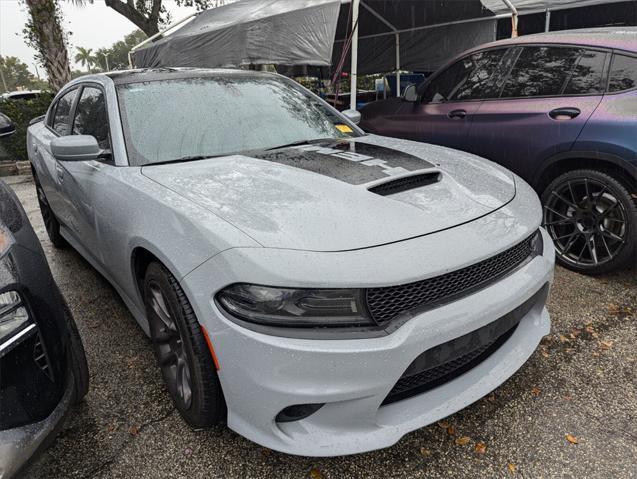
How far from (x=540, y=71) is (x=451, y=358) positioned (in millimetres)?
2919

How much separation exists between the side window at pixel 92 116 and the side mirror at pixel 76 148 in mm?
139

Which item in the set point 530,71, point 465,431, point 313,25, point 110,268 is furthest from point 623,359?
point 313,25

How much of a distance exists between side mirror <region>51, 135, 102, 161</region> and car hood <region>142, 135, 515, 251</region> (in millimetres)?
345

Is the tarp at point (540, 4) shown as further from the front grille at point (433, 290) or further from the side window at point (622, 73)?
the front grille at point (433, 290)

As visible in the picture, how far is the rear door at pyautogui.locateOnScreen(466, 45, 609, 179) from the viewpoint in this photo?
10.6 feet

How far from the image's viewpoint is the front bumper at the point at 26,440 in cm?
135

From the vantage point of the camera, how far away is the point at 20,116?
30.5ft

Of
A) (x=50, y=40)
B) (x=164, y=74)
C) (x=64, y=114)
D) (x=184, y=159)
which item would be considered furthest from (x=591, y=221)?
(x=50, y=40)

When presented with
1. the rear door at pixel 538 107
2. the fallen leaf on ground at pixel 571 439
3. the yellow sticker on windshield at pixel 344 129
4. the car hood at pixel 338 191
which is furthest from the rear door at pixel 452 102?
the fallen leaf on ground at pixel 571 439

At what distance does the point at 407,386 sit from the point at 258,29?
596cm

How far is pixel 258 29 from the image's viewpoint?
6.35 meters

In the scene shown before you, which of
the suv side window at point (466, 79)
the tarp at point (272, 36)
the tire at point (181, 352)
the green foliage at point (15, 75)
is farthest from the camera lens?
the green foliage at point (15, 75)

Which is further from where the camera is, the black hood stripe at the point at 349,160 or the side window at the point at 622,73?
the side window at the point at 622,73

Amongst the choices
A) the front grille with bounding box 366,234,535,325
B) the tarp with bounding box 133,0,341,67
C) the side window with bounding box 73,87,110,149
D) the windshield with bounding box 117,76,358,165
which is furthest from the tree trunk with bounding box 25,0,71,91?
the front grille with bounding box 366,234,535,325
